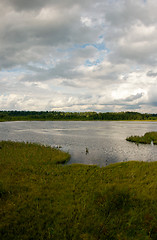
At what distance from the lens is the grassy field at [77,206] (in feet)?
32.0

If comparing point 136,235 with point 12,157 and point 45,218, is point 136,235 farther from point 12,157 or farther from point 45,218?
point 12,157

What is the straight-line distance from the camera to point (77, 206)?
1217cm

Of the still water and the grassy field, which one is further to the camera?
the still water

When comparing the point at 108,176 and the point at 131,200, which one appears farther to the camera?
the point at 108,176

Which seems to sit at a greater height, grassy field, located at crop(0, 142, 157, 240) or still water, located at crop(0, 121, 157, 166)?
grassy field, located at crop(0, 142, 157, 240)

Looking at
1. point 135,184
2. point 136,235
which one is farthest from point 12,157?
point 136,235

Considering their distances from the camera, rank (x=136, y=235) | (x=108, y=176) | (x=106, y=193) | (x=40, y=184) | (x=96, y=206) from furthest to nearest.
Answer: (x=108, y=176) → (x=40, y=184) → (x=106, y=193) → (x=96, y=206) → (x=136, y=235)

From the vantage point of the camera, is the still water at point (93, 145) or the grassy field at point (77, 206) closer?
the grassy field at point (77, 206)

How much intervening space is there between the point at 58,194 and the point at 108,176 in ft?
23.4

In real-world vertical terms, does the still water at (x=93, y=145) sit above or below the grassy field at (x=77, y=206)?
below

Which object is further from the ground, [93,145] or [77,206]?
[77,206]

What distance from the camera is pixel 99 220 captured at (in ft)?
35.4

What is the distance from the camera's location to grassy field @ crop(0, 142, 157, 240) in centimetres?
975

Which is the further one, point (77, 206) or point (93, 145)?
point (93, 145)
